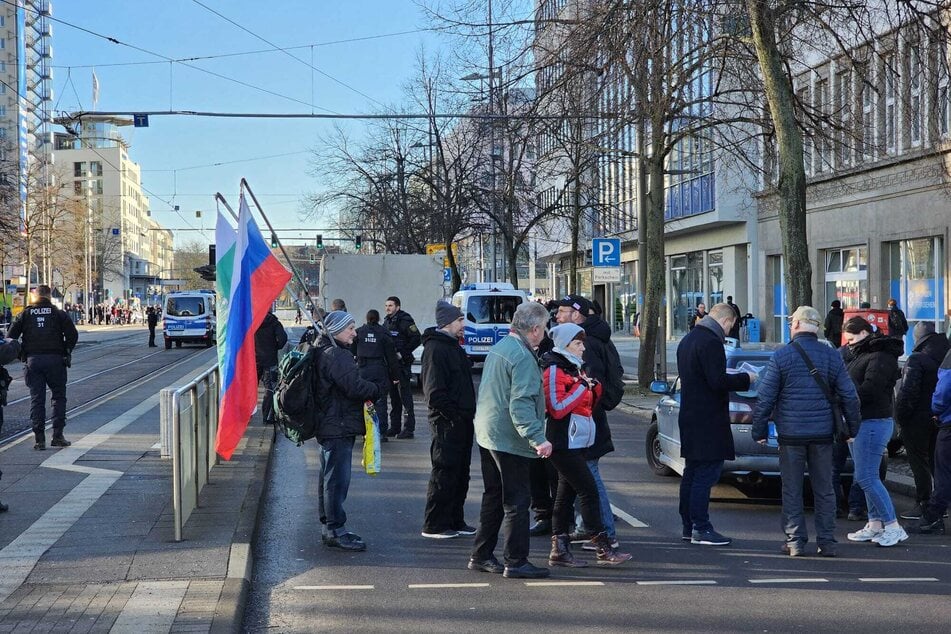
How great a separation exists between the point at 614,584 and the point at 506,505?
2.72ft

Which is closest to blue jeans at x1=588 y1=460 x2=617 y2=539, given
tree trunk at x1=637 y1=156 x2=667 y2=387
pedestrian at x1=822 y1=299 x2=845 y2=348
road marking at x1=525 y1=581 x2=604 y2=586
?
road marking at x1=525 y1=581 x2=604 y2=586

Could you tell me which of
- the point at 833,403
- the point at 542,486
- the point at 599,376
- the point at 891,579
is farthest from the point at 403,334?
the point at 891,579

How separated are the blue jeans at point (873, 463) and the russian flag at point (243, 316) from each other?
4448 mm

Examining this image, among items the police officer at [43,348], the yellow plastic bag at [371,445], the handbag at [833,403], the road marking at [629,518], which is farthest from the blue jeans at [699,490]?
the police officer at [43,348]

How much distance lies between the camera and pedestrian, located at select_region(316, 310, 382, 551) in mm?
7930

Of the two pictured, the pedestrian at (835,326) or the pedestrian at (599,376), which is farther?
the pedestrian at (835,326)

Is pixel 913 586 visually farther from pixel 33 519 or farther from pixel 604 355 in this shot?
pixel 33 519

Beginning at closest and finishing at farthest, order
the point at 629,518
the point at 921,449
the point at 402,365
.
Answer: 1. the point at 921,449
2. the point at 629,518
3. the point at 402,365

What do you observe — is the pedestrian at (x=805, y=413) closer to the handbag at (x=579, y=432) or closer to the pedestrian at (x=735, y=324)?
the pedestrian at (x=735, y=324)

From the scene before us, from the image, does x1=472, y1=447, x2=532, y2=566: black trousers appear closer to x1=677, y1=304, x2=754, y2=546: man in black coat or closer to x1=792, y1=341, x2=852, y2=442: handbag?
x1=677, y1=304, x2=754, y2=546: man in black coat

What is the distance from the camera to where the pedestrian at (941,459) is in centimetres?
870

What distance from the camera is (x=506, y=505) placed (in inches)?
281

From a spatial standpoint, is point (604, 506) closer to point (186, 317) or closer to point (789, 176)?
point (789, 176)

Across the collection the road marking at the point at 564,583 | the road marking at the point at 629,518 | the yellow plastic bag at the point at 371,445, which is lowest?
the road marking at the point at 629,518
